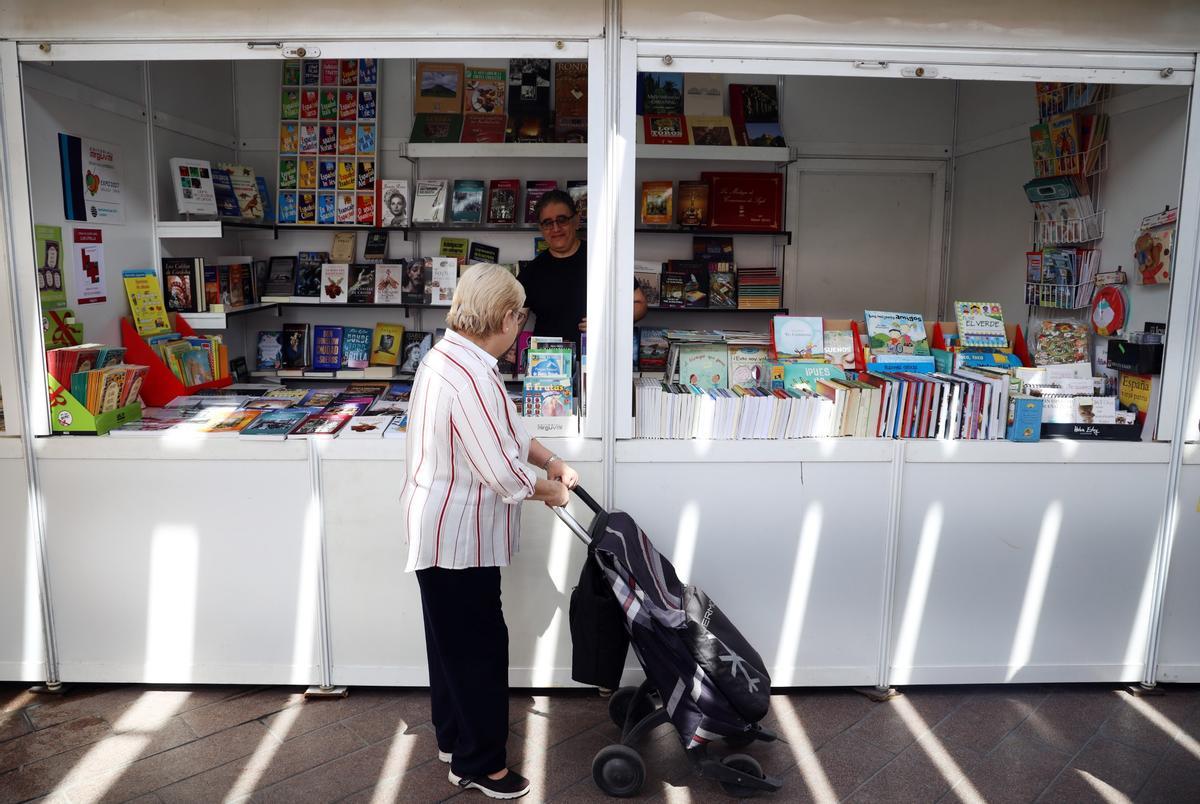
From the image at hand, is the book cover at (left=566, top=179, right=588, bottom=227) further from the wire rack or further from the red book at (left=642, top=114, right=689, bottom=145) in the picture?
the wire rack

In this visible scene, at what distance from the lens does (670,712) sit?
9.20 ft

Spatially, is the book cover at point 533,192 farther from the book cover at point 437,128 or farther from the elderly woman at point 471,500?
the elderly woman at point 471,500

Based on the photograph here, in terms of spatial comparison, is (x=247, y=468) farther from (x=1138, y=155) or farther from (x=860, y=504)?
(x=1138, y=155)

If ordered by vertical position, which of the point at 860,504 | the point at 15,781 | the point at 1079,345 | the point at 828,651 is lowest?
the point at 15,781

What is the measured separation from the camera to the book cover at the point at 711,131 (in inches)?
213

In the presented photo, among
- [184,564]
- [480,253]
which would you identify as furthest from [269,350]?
[184,564]

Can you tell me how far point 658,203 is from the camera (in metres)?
5.53

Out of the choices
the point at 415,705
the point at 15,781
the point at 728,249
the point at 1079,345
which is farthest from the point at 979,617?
the point at 15,781

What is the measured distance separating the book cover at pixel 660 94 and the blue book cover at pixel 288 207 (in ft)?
7.65

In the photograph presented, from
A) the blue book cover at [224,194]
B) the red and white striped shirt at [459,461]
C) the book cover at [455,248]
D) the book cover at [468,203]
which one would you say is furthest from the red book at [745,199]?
the red and white striped shirt at [459,461]

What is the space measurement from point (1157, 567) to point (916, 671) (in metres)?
1.11

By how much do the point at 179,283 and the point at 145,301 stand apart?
0.78 ft

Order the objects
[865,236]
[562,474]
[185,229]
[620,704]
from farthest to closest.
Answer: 1. [865,236]
2. [185,229]
3. [620,704]
4. [562,474]

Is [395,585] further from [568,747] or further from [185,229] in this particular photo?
[185,229]
